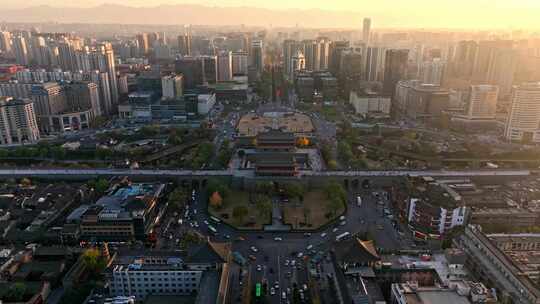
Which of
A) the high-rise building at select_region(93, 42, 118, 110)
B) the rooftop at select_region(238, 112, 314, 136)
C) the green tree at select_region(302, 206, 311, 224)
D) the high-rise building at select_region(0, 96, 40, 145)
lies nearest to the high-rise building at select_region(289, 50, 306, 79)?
the rooftop at select_region(238, 112, 314, 136)

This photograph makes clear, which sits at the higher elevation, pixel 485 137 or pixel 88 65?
pixel 88 65

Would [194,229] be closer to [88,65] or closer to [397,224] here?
[397,224]

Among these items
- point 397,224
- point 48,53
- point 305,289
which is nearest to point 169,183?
point 305,289

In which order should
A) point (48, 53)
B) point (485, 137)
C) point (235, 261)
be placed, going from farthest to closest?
point (48, 53)
point (485, 137)
point (235, 261)

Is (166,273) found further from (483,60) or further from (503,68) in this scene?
(483,60)

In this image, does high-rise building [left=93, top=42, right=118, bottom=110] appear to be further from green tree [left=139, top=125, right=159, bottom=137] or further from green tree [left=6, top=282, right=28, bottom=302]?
green tree [left=6, top=282, right=28, bottom=302]

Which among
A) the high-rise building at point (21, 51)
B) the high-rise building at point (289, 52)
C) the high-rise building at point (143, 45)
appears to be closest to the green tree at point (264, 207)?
the high-rise building at point (289, 52)
